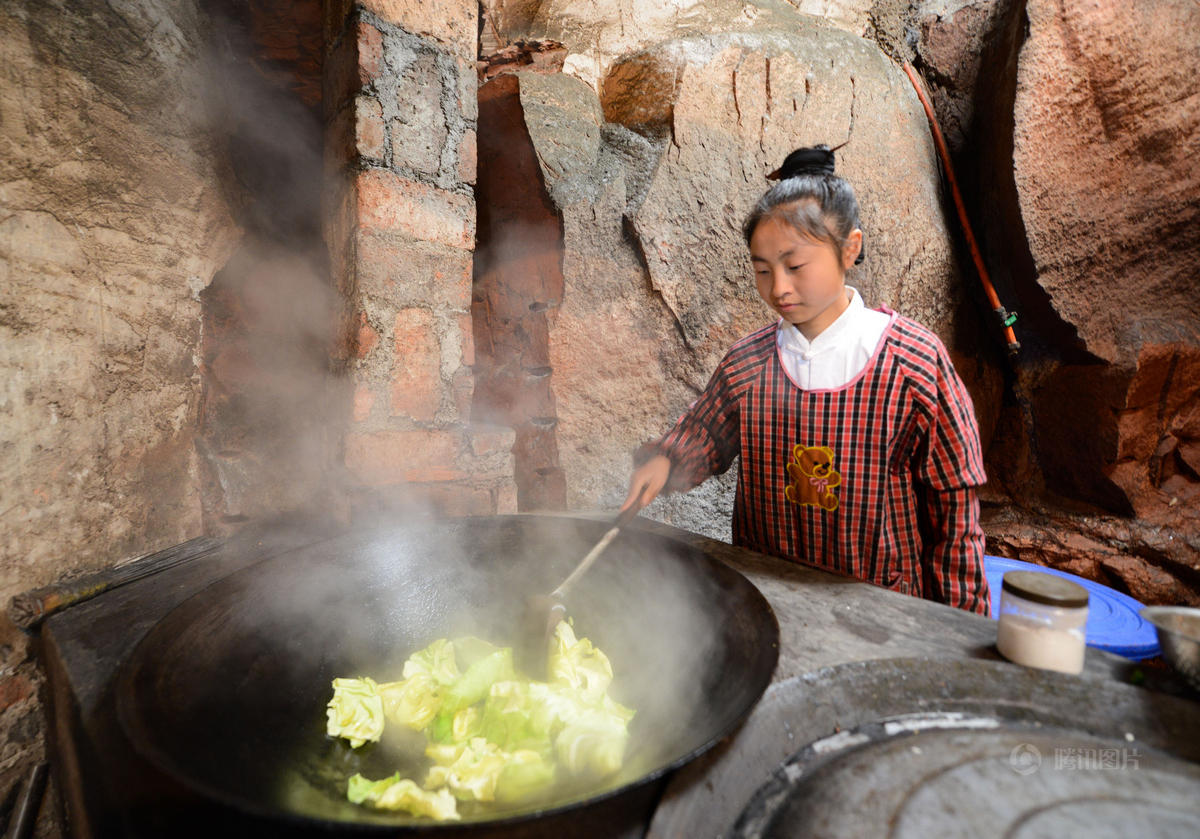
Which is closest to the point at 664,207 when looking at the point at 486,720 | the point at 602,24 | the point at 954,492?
the point at 602,24

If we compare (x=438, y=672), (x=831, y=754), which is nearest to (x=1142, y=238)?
(x=831, y=754)

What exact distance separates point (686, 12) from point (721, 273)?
4.15ft

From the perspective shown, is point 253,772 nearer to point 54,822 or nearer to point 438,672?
point 438,672

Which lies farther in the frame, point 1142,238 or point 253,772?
point 1142,238

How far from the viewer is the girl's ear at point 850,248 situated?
1.64 meters

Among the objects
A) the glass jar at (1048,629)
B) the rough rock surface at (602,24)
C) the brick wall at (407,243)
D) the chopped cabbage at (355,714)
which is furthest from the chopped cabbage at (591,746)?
the rough rock surface at (602,24)

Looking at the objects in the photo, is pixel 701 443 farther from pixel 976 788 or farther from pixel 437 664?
pixel 976 788

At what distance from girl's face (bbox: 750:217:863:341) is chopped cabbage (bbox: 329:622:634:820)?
113 centimetres

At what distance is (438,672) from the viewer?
1.07 metres

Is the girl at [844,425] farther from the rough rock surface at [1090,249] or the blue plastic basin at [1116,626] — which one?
the rough rock surface at [1090,249]

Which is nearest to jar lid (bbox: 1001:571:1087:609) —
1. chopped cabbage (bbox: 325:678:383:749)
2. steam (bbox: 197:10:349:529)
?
chopped cabbage (bbox: 325:678:383:749)

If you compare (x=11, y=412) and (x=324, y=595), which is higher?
(x=11, y=412)

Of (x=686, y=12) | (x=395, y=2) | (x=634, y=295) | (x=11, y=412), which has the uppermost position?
(x=686, y=12)

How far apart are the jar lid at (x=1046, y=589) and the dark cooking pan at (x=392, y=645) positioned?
445 millimetres
